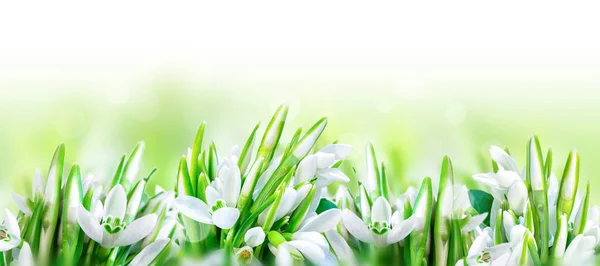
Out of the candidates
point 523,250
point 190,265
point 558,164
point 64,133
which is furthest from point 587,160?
point 64,133

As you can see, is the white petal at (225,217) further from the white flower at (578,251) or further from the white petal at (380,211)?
the white flower at (578,251)

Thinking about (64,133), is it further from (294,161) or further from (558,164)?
(558,164)

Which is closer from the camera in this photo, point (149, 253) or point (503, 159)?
point (149, 253)

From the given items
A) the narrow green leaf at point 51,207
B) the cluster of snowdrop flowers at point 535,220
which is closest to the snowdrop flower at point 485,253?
the cluster of snowdrop flowers at point 535,220

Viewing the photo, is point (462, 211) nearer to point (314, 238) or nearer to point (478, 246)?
point (478, 246)

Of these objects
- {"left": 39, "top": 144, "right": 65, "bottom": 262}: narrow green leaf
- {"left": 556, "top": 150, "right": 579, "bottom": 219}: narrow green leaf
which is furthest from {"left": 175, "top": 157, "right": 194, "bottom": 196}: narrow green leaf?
{"left": 556, "top": 150, "right": 579, "bottom": 219}: narrow green leaf

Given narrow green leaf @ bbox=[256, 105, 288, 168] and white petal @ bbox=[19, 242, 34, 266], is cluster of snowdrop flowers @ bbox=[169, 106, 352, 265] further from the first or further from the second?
white petal @ bbox=[19, 242, 34, 266]

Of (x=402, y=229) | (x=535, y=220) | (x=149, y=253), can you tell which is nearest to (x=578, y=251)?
(x=535, y=220)
